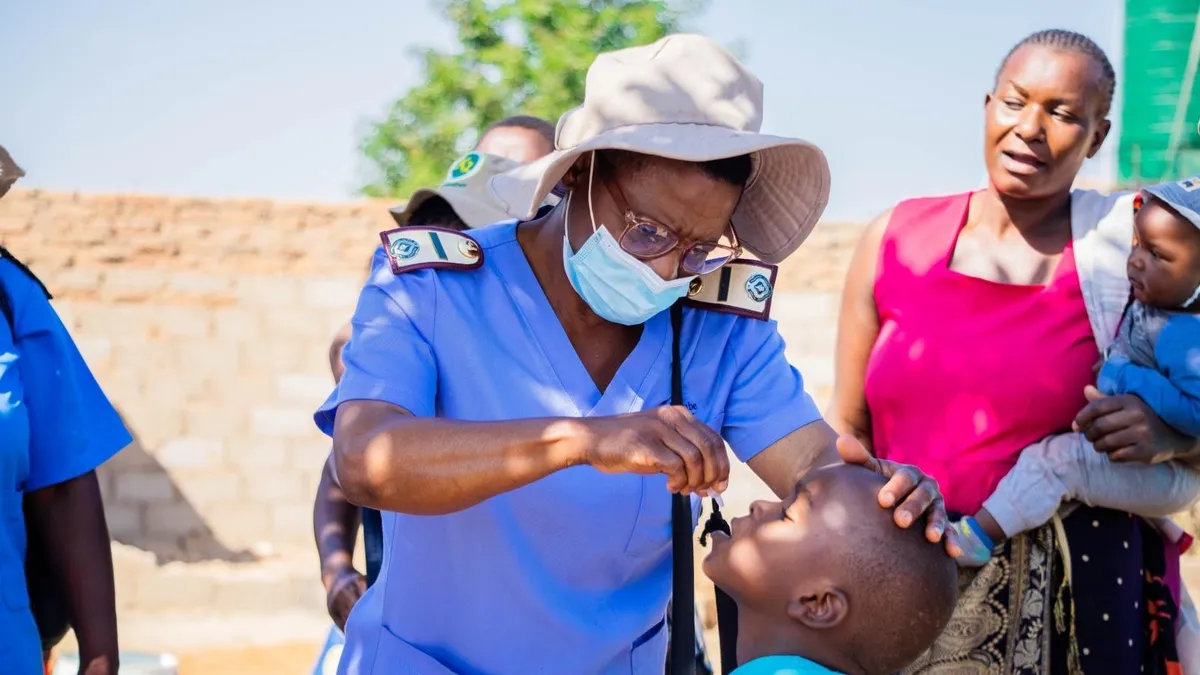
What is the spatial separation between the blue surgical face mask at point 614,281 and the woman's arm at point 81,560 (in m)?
1.30

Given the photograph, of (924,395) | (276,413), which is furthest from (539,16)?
(924,395)

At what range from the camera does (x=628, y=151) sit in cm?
238

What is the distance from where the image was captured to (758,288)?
257 cm

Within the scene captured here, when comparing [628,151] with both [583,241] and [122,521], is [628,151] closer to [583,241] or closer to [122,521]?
[583,241]

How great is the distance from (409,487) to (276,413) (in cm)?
930

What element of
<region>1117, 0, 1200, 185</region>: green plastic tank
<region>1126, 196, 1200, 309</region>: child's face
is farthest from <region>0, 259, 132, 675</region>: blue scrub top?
<region>1117, 0, 1200, 185</region>: green plastic tank

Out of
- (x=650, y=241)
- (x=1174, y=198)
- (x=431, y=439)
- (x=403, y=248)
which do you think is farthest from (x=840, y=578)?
(x=1174, y=198)

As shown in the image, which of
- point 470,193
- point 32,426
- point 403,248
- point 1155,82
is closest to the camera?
point 403,248

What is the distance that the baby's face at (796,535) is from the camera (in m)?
2.32

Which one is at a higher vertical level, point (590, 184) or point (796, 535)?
point (590, 184)

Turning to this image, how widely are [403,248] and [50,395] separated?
1009mm

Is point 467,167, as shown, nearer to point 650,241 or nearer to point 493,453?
point 650,241

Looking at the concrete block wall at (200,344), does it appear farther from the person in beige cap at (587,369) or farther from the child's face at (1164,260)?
the person in beige cap at (587,369)

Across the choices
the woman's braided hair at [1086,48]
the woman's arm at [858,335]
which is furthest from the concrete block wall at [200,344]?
the woman's braided hair at [1086,48]
